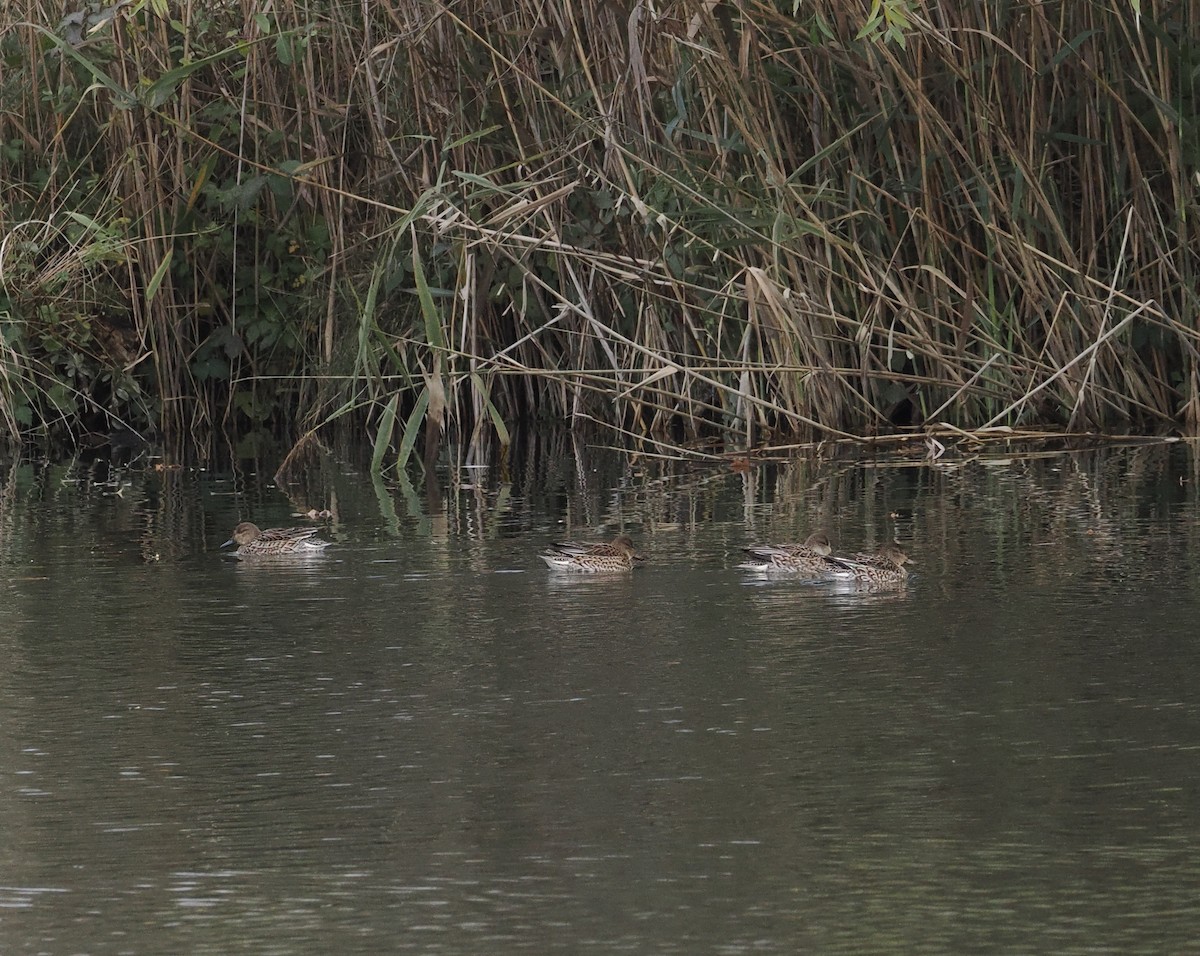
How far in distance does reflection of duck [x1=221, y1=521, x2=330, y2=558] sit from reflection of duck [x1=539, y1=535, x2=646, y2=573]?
A: 1.12 metres

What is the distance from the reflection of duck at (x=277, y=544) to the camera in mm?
9273

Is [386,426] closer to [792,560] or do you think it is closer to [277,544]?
[277,544]

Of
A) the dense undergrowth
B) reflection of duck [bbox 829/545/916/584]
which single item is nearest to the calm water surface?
reflection of duck [bbox 829/545/916/584]

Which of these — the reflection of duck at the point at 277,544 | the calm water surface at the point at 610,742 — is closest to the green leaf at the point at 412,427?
the calm water surface at the point at 610,742

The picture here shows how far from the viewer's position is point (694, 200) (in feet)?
39.5

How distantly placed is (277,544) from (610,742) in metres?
3.73

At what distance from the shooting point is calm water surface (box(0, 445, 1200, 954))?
4387 millimetres

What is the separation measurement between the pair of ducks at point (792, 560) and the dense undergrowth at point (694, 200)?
3063 millimetres

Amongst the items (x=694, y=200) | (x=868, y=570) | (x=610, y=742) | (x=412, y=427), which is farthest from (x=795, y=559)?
(x=694, y=200)

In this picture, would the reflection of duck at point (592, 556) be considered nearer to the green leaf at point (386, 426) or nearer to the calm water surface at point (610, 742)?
the calm water surface at point (610, 742)

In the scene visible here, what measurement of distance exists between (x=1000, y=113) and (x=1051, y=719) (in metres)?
6.93

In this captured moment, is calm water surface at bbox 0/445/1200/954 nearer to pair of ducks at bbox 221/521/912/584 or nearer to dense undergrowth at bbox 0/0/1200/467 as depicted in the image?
pair of ducks at bbox 221/521/912/584

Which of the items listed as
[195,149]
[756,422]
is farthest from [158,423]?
[756,422]

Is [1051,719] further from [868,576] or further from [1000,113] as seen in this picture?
[1000,113]
